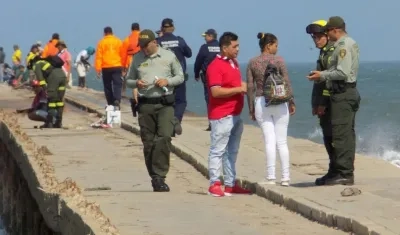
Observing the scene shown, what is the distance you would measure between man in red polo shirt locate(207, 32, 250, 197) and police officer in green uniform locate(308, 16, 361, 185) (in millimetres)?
812

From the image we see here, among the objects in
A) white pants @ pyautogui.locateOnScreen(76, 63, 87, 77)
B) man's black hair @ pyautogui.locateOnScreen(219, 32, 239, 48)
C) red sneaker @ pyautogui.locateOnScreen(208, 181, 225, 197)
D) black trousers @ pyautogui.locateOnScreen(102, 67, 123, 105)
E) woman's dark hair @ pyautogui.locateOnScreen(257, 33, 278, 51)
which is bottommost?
white pants @ pyautogui.locateOnScreen(76, 63, 87, 77)

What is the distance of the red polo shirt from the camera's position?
1309 centimetres

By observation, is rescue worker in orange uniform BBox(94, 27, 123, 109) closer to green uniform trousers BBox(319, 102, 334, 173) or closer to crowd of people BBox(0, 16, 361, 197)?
crowd of people BBox(0, 16, 361, 197)

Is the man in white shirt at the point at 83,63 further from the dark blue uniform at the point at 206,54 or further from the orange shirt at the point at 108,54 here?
the dark blue uniform at the point at 206,54

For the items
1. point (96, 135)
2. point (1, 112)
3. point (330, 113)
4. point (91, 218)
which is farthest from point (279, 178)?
point (1, 112)

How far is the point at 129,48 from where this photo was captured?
25500mm

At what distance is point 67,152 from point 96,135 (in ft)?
10.6

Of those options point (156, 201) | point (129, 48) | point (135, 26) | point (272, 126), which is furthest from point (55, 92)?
point (156, 201)

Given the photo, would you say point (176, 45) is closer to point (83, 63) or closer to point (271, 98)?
point (271, 98)

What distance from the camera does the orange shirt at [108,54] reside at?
2433cm

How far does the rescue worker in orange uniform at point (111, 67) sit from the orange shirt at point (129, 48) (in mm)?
153

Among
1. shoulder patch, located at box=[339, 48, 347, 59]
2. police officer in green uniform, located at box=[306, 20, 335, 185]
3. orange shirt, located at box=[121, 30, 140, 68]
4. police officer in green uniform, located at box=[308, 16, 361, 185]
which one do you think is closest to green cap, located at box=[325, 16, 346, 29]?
police officer in green uniform, located at box=[308, 16, 361, 185]

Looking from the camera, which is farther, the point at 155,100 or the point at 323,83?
the point at 155,100

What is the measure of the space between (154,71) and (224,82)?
924 mm
